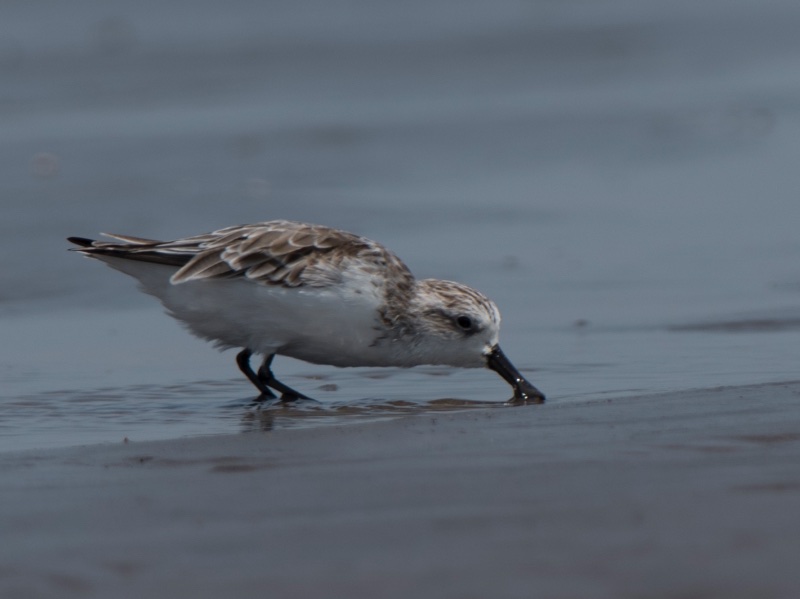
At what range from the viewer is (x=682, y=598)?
284cm

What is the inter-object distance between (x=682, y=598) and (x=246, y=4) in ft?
49.7

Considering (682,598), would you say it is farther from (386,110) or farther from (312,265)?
(386,110)

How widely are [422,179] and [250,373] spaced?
5.02 m

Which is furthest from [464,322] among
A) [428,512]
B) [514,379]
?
[428,512]

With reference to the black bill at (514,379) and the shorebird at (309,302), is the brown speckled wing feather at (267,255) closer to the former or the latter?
the shorebird at (309,302)

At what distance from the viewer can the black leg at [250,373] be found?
614 centimetres

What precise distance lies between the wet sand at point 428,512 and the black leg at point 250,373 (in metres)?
1.46

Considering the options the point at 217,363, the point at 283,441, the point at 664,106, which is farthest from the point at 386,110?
the point at 283,441

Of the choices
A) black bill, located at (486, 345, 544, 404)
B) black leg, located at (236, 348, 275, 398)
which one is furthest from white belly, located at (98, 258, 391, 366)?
black bill, located at (486, 345, 544, 404)

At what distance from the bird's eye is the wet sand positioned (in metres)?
1.56

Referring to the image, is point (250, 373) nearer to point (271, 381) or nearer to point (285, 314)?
point (271, 381)

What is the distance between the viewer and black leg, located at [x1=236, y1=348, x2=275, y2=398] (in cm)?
614

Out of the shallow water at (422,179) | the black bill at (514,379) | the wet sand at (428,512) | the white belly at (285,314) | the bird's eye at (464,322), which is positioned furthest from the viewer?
the shallow water at (422,179)

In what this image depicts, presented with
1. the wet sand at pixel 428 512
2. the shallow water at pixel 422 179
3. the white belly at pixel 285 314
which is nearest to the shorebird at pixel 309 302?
the white belly at pixel 285 314
